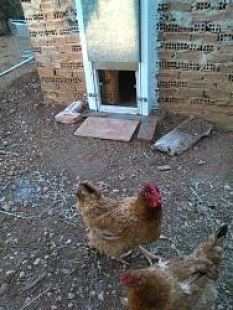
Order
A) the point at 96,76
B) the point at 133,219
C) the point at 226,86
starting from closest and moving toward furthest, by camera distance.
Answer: the point at 133,219 → the point at 226,86 → the point at 96,76

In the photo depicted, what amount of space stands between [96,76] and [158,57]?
0.83 m

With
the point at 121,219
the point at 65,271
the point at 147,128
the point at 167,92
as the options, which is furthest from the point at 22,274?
the point at 167,92

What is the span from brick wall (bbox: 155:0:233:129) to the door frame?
0.18 meters

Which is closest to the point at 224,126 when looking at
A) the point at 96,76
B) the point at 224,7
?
the point at 224,7

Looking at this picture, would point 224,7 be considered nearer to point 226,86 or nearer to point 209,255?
point 226,86

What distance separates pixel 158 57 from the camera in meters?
3.65

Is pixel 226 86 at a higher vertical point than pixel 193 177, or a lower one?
higher

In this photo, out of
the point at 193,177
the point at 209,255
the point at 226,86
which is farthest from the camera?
the point at 226,86

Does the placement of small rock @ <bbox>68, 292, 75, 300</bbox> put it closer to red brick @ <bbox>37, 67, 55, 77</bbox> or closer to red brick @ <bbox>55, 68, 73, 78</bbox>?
red brick @ <bbox>55, 68, 73, 78</bbox>

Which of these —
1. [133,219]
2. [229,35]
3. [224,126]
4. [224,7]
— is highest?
[224,7]

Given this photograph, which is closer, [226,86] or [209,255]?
[209,255]

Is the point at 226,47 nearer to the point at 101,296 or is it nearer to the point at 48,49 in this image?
the point at 48,49

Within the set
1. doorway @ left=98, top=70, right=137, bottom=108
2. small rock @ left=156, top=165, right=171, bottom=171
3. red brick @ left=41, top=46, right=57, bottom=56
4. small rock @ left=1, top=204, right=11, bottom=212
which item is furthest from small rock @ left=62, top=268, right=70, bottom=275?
red brick @ left=41, top=46, right=57, bottom=56

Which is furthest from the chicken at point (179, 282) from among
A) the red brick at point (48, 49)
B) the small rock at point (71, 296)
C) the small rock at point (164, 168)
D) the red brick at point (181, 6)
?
the red brick at point (48, 49)
